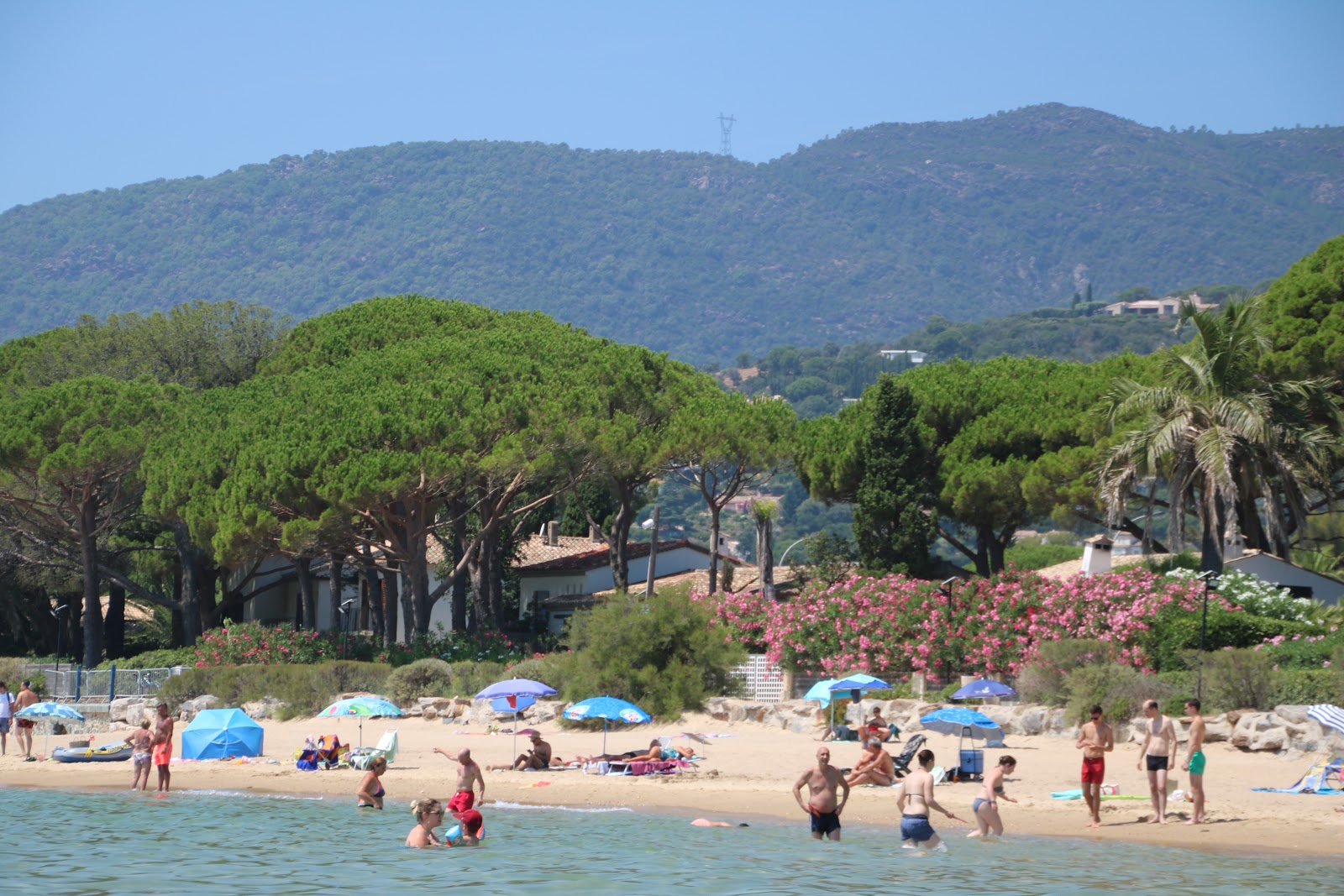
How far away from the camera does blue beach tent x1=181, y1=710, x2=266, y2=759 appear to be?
29.6m

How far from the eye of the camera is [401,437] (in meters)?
A: 37.8

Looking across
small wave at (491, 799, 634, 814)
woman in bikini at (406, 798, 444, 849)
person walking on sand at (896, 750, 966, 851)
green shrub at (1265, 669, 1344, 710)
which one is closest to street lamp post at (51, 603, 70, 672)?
small wave at (491, 799, 634, 814)

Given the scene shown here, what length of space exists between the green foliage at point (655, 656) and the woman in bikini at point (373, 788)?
8.43 m

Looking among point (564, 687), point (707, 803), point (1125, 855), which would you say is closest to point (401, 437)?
point (564, 687)

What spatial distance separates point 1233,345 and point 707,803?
15531 mm

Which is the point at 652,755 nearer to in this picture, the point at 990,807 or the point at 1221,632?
the point at 990,807

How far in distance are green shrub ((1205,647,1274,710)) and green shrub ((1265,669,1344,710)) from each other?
0.59 feet

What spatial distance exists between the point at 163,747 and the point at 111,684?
13654 mm

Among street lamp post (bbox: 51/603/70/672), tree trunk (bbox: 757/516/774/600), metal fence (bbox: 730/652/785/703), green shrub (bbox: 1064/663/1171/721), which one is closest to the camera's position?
green shrub (bbox: 1064/663/1171/721)

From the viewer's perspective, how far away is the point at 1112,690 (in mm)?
25391

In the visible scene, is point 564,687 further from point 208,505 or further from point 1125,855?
point 1125,855

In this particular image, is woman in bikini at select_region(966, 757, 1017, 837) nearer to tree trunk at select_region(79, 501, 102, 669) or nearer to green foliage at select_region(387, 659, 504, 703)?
green foliage at select_region(387, 659, 504, 703)

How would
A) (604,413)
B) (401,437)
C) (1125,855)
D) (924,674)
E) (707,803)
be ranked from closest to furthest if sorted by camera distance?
1. (1125,855)
2. (707,803)
3. (924,674)
4. (401,437)
5. (604,413)

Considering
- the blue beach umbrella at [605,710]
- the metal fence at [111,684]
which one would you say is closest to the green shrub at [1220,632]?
the blue beach umbrella at [605,710]
